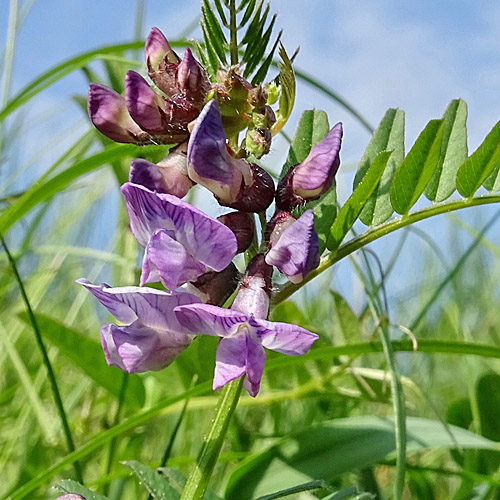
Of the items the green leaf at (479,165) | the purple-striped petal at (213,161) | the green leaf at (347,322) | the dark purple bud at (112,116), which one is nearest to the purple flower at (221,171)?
the purple-striped petal at (213,161)

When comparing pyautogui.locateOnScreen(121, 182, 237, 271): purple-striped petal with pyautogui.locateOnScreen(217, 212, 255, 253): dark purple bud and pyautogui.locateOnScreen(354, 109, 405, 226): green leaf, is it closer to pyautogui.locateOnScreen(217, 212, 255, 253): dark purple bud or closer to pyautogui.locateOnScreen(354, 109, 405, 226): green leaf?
pyautogui.locateOnScreen(217, 212, 255, 253): dark purple bud

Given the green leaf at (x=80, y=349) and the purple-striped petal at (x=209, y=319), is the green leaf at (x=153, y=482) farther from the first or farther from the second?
the green leaf at (x=80, y=349)

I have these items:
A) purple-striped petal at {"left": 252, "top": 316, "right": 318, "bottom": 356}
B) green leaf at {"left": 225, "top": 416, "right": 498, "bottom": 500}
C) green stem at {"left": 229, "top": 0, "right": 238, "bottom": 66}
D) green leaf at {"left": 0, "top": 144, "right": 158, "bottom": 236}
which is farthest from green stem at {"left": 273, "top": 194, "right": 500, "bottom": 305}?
green leaf at {"left": 0, "top": 144, "right": 158, "bottom": 236}

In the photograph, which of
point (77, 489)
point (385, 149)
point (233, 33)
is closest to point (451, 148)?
point (385, 149)

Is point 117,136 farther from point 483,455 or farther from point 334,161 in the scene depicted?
point 483,455

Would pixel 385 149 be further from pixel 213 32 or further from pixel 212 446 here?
pixel 212 446

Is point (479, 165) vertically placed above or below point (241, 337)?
above
